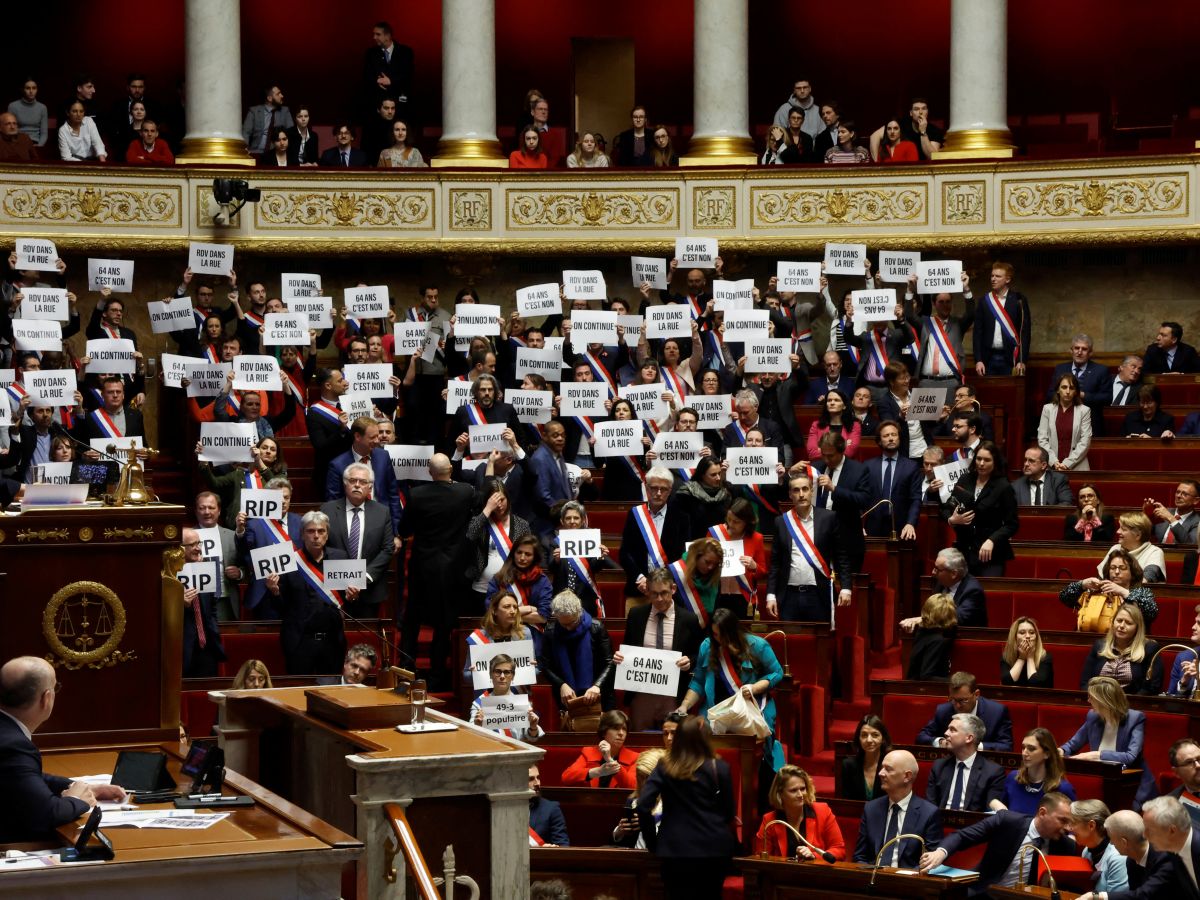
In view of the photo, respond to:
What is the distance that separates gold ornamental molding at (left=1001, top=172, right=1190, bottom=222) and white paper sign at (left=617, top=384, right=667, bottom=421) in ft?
18.9

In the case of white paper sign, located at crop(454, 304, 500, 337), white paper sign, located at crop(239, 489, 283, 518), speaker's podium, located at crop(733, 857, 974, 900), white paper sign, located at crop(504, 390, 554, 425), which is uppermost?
white paper sign, located at crop(454, 304, 500, 337)

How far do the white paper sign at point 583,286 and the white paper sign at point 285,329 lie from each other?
197cm

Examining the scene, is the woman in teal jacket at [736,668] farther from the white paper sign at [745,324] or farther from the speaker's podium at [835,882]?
the white paper sign at [745,324]

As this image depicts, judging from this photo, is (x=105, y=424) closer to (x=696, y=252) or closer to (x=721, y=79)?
(x=696, y=252)

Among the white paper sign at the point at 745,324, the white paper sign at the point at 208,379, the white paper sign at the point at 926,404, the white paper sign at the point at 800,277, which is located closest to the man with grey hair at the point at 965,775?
the white paper sign at the point at 926,404

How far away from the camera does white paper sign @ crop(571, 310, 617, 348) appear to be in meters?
14.2

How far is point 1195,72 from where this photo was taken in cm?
2062

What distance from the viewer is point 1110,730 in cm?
909

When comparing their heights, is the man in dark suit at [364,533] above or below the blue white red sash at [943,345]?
below

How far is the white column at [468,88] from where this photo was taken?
61.3 feet

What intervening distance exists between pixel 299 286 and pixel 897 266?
474 cm

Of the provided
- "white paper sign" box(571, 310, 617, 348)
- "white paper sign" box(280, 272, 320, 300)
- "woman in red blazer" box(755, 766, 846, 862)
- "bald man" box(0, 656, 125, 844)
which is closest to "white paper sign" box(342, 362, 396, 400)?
"white paper sign" box(571, 310, 617, 348)

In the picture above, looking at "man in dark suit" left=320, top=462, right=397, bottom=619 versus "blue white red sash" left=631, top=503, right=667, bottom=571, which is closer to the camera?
"man in dark suit" left=320, top=462, right=397, bottom=619

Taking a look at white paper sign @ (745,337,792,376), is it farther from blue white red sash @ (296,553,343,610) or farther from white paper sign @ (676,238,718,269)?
blue white red sash @ (296,553,343,610)
